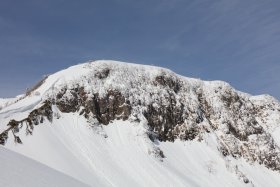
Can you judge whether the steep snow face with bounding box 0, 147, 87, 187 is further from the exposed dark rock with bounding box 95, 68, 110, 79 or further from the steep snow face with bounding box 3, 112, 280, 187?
the exposed dark rock with bounding box 95, 68, 110, 79

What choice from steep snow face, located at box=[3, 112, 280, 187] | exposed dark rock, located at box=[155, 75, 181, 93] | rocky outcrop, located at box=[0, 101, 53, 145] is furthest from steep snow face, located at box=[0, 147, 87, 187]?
exposed dark rock, located at box=[155, 75, 181, 93]

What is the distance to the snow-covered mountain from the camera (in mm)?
54062

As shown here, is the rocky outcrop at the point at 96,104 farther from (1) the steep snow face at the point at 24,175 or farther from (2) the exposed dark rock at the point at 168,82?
(1) the steep snow face at the point at 24,175

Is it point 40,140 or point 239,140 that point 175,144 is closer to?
point 239,140

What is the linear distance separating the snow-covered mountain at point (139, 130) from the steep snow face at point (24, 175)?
38266 mm

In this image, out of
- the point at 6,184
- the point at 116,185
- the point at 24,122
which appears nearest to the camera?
the point at 6,184

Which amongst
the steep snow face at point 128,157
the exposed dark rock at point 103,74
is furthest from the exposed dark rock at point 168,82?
the steep snow face at point 128,157

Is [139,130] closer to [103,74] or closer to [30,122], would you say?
[103,74]

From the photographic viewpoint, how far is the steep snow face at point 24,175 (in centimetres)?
836

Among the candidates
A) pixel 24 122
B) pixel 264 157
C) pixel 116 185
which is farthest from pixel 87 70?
pixel 264 157

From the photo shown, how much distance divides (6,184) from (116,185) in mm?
44494

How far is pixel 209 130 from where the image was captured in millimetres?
72438

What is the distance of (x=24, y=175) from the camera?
9055 mm

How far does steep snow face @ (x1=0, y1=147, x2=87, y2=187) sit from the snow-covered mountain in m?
38.3
